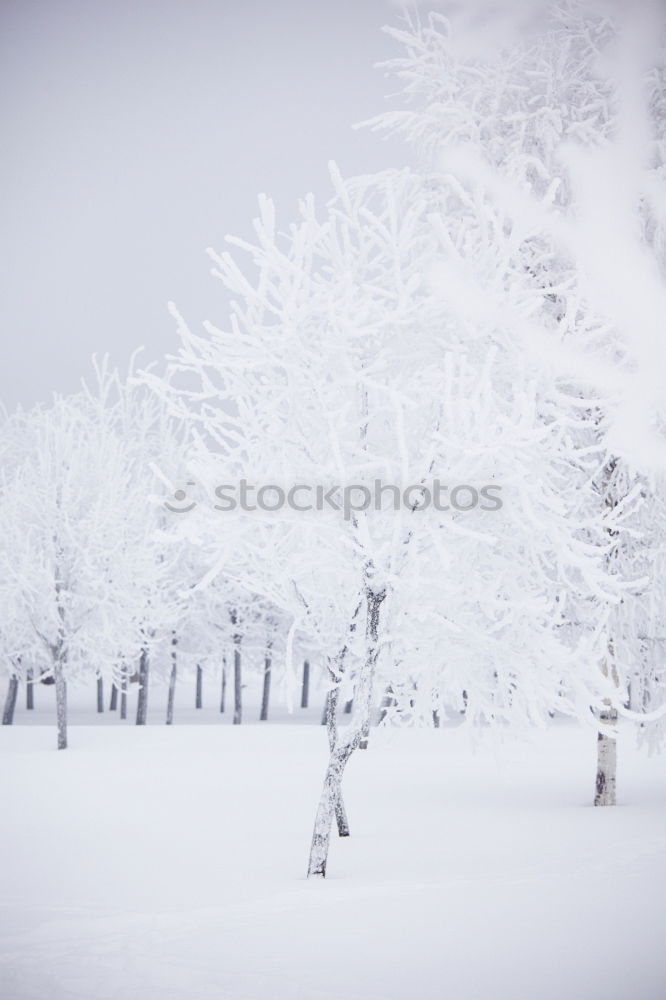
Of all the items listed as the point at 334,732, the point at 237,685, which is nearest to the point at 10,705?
the point at 237,685

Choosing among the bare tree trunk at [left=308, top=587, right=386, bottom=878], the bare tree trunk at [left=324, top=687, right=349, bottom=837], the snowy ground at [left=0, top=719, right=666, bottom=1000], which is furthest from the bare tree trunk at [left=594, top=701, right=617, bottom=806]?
the bare tree trunk at [left=308, top=587, right=386, bottom=878]

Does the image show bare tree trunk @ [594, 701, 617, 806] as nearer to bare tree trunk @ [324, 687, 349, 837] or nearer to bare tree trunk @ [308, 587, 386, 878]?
bare tree trunk @ [324, 687, 349, 837]

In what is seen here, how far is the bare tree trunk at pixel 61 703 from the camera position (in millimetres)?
17875

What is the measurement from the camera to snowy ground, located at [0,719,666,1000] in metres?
4.32

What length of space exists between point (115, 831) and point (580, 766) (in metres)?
9.44

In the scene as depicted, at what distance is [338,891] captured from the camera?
602 centimetres

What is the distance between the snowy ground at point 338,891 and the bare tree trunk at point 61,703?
4303 mm

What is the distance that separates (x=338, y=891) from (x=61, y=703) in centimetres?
1345

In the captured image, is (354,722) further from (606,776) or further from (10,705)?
(10,705)

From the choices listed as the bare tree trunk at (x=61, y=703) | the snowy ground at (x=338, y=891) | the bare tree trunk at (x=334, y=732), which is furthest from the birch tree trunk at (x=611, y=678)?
the bare tree trunk at (x=61, y=703)

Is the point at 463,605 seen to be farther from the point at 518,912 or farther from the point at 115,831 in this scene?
the point at 115,831

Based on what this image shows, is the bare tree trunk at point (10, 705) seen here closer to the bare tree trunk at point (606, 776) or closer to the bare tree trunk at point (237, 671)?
the bare tree trunk at point (237, 671)

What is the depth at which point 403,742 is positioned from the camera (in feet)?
67.6

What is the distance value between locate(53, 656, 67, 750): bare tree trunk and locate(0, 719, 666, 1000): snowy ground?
14.1ft
